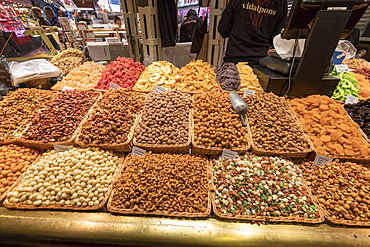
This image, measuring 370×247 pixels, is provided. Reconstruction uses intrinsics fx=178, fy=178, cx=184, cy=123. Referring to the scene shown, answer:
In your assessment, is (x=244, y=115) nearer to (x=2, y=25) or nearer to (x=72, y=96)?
(x=72, y=96)

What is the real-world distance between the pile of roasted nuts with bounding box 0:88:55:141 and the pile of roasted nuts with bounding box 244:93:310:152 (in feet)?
6.74

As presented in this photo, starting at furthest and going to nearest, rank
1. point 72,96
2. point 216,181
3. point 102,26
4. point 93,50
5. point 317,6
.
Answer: point 102,26 → point 93,50 → point 72,96 → point 317,6 → point 216,181

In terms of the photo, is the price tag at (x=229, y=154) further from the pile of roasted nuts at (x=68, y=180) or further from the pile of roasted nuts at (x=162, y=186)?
the pile of roasted nuts at (x=68, y=180)

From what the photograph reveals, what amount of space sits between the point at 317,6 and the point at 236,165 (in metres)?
1.44

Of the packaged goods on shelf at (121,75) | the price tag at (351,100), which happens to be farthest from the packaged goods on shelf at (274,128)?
the packaged goods on shelf at (121,75)

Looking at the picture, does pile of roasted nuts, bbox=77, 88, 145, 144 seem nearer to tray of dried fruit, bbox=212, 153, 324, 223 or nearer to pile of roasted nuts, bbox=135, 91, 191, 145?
pile of roasted nuts, bbox=135, 91, 191, 145

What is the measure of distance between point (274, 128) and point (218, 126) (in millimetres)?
492

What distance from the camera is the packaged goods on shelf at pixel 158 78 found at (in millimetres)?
2086

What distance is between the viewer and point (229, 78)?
208 cm

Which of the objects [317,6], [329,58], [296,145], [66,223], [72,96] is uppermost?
[317,6]

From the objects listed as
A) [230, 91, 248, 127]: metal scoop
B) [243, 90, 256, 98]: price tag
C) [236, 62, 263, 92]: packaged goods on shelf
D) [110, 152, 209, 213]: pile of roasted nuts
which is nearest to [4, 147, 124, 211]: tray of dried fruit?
[110, 152, 209, 213]: pile of roasted nuts

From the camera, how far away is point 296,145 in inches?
56.1

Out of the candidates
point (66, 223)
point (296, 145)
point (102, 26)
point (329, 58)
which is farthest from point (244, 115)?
point (102, 26)

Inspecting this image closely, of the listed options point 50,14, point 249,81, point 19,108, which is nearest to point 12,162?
point 19,108
